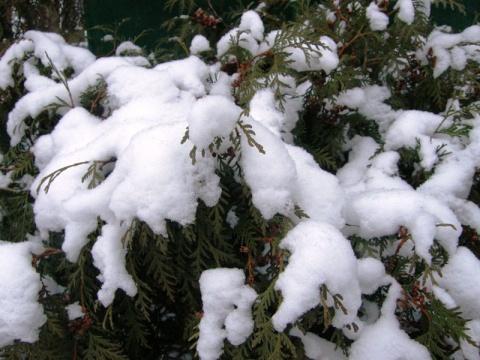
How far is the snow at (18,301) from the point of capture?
1105mm

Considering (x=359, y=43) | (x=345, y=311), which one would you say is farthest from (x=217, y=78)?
(x=345, y=311)

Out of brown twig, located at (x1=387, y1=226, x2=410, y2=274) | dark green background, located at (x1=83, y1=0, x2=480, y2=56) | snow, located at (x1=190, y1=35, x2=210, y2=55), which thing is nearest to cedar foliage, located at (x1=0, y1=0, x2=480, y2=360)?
brown twig, located at (x1=387, y1=226, x2=410, y2=274)

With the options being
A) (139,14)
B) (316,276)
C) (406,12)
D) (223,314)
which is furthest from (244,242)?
(139,14)

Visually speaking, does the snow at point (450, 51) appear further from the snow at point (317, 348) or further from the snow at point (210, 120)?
the snow at point (317, 348)

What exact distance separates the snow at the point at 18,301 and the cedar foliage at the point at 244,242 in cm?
5

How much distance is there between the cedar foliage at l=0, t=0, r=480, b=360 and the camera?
→ 114 cm

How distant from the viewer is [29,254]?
4.09 ft

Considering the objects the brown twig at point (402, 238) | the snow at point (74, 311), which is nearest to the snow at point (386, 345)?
the brown twig at point (402, 238)

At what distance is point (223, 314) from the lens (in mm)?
1142

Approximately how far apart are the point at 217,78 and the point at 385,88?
715 mm

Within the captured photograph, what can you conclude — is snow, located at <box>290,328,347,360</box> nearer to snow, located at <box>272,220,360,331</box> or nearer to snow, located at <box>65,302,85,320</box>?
snow, located at <box>272,220,360,331</box>

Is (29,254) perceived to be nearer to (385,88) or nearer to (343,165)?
(343,165)

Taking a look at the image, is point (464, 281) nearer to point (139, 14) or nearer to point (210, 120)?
point (210, 120)

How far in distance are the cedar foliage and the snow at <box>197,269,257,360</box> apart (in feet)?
0.12
